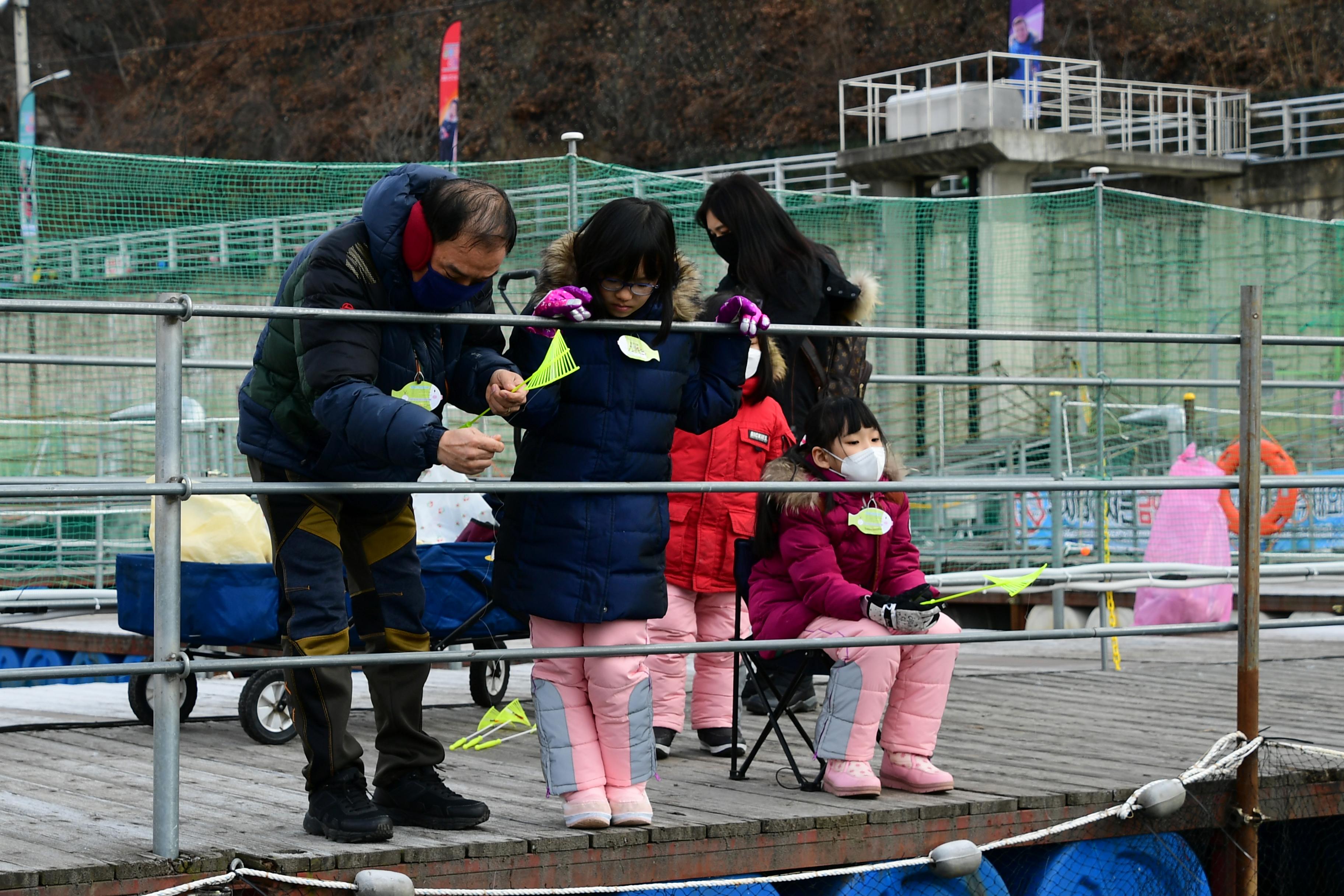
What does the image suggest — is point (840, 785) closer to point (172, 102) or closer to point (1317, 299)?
point (1317, 299)

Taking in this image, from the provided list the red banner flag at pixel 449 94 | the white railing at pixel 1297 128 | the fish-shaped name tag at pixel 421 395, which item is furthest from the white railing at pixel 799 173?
the fish-shaped name tag at pixel 421 395

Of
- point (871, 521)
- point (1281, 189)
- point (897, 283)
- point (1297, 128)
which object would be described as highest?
point (1297, 128)

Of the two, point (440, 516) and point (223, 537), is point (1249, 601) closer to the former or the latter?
point (223, 537)

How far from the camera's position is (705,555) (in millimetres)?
5027

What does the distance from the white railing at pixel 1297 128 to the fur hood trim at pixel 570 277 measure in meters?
20.3

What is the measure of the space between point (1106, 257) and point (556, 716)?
1091cm

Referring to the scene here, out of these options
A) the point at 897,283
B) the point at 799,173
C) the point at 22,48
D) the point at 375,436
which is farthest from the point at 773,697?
the point at 22,48

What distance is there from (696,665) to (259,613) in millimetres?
1447

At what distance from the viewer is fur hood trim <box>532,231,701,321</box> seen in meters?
3.79

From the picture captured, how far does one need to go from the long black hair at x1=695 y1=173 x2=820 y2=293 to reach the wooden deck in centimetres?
141

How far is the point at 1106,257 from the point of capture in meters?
13.8

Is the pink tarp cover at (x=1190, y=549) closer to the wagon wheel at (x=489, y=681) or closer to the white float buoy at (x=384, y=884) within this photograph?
the wagon wheel at (x=489, y=681)

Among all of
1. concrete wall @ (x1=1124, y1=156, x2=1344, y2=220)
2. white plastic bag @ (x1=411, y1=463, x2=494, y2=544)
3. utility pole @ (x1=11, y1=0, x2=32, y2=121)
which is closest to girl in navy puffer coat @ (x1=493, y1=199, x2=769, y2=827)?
white plastic bag @ (x1=411, y1=463, x2=494, y2=544)

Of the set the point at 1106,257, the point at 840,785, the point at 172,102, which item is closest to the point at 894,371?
the point at 1106,257
